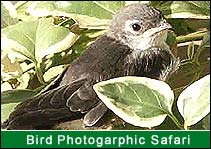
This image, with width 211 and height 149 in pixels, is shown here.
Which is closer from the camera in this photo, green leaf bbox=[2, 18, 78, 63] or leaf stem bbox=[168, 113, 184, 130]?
leaf stem bbox=[168, 113, 184, 130]

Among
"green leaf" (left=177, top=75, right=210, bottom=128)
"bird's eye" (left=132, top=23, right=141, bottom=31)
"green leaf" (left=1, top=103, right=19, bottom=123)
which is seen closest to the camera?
"green leaf" (left=177, top=75, right=210, bottom=128)

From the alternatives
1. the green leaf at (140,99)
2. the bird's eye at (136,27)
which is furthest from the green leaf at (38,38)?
the green leaf at (140,99)

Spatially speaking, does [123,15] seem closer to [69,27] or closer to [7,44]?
[69,27]

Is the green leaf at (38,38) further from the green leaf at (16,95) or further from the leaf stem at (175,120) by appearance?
the leaf stem at (175,120)

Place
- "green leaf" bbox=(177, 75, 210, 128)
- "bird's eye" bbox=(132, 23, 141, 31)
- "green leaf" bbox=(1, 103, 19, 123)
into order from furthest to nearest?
"bird's eye" bbox=(132, 23, 141, 31), "green leaf" bbox=(1, 103, 19, 123), "green leaf" bbox=(177, 75, 210, 128)

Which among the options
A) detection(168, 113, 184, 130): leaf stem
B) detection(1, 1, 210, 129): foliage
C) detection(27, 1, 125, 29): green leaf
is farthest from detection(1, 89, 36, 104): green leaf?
detection(168, 113, 184, 130): leaf stem

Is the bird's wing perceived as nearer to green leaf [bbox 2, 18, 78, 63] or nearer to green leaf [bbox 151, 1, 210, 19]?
green leaf [bbox 2, 18, 78, 63]
